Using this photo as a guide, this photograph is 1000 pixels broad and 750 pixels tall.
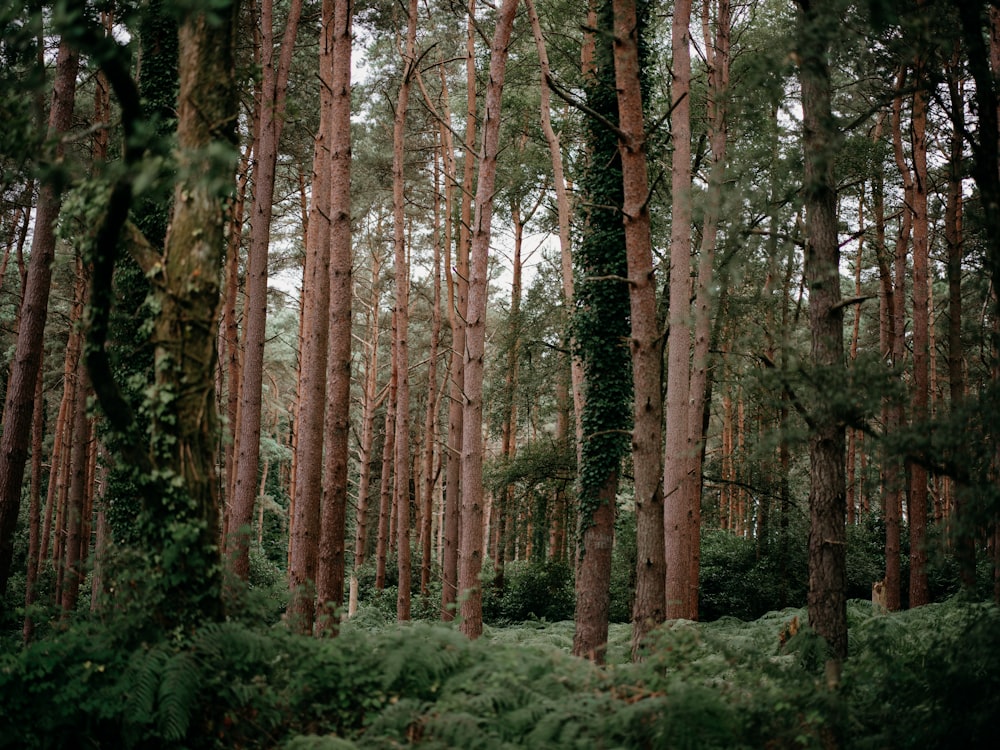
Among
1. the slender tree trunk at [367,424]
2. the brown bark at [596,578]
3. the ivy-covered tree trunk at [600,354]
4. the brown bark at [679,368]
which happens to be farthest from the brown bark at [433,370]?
the brown bark at [596,578]

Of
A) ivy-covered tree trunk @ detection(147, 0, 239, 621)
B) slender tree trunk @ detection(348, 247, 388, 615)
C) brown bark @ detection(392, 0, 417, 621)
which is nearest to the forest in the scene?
ivy-covered tree trunk @ detection(147, 0, 239, 621)

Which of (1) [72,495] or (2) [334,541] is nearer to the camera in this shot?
(2) [334,541]

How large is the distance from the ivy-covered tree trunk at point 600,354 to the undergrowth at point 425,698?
4826mm

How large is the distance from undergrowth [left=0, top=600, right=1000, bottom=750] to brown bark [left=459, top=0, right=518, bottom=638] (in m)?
4.90

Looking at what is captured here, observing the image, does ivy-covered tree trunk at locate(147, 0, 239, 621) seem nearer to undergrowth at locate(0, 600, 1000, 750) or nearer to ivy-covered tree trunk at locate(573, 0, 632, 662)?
undergrowth at locate(0, 600, 1000, 750)

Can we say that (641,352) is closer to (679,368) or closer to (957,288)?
(679,368)

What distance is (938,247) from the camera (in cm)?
1797

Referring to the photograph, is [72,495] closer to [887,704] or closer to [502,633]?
[502,633]

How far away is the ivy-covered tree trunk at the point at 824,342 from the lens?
594cm

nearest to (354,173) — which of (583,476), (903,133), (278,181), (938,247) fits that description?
(278,181)

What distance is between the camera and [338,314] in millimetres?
9117

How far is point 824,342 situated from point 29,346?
28.4 feet

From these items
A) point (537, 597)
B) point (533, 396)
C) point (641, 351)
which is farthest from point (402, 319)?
point (537, 597)

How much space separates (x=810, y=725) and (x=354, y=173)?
17.3 m
